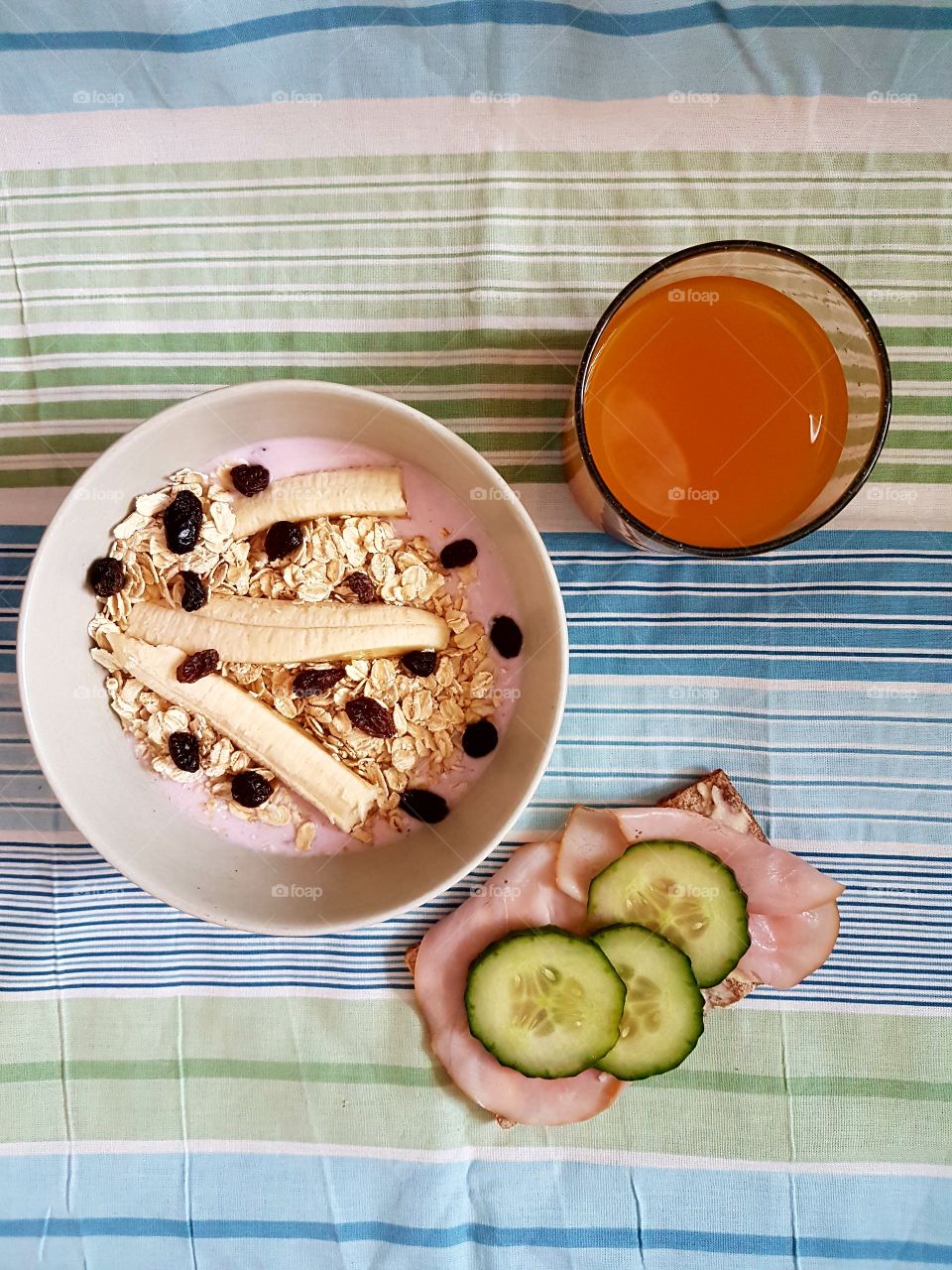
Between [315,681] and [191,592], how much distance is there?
171 millimetres

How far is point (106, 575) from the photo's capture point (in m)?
1.03

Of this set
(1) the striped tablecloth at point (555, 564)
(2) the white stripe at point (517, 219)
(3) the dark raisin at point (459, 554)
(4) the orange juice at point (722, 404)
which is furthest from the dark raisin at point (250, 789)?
(2) the white stripe at point (517, 219)

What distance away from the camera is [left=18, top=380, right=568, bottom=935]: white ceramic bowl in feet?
3.18

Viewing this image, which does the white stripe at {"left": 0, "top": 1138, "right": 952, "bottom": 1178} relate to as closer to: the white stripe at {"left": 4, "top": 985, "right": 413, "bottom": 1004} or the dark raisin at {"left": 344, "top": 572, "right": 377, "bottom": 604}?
the white stripe at {"left": 4, "top": 985, "right": 413, "bottom": 1004}

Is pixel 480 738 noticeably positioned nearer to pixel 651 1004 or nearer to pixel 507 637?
pixel 507 637

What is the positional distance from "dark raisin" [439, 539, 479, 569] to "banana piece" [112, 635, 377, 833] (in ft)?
0.87

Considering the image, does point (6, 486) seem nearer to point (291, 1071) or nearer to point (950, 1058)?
point (291, 1071)

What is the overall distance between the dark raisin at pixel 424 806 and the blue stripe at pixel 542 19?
961mm

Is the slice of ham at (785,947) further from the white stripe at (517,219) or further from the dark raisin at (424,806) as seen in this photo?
the white stripe at (517,219)

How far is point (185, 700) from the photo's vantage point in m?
1.04

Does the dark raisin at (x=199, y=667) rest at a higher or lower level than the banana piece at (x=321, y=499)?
lower

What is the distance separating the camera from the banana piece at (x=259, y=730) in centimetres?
104

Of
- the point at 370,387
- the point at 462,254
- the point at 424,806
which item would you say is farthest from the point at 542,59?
the point at 424,806

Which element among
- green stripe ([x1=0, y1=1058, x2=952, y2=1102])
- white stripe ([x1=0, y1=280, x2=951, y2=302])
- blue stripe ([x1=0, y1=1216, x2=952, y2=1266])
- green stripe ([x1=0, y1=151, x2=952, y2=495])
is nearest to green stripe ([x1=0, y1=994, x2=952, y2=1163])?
green stripe ([x1=0, y1=1058, x2=952, y2=1102])
